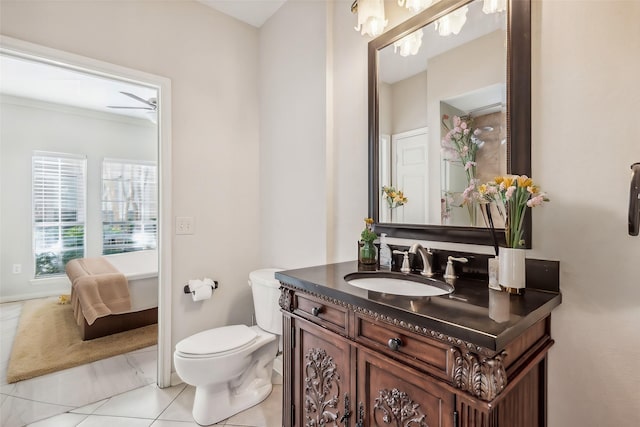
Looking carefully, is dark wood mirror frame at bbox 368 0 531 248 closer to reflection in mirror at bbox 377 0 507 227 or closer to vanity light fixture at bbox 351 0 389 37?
reflection in mirror at bbox 377 0 507 227

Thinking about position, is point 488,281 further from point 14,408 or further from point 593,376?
point 14,408

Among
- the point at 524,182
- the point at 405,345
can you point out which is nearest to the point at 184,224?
the point at 405,345

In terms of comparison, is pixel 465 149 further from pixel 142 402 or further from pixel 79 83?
pixel 79 83

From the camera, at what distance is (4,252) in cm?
380

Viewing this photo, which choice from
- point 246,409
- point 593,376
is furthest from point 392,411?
point 246,409

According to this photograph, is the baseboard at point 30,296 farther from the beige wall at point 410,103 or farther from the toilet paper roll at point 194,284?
the beige wall at point 410,103

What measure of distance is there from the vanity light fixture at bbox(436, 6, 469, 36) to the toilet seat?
1.90 metres

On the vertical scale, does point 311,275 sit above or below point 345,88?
below

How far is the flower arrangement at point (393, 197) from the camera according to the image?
146cm

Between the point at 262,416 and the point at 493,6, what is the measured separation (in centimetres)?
232

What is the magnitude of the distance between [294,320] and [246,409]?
969mm

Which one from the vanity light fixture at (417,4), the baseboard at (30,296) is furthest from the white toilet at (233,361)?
the baseboard at (30,296)

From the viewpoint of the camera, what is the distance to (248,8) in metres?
2.23

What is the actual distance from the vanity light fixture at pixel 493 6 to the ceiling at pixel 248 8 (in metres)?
1.55
